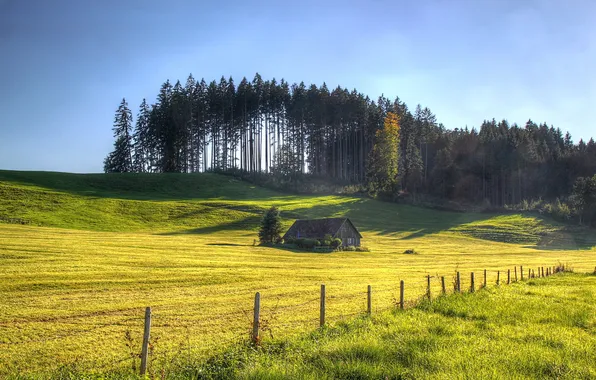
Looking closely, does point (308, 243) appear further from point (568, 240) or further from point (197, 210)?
point (568, 240)

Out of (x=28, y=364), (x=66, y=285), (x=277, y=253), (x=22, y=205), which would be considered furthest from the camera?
(x=22, y=205)

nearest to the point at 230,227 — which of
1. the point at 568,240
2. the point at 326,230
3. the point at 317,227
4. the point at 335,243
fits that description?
the point at 317,227

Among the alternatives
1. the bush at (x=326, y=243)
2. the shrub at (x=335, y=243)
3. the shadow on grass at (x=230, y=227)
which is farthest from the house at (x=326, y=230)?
the shadow on grass at (x=230, y=227)

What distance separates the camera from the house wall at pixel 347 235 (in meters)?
64.4

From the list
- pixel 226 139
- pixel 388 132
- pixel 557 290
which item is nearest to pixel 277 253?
pixel 557 290

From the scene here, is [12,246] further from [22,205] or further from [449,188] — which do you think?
[449,188]

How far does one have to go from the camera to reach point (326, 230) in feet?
213

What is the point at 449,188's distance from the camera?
4498 inches

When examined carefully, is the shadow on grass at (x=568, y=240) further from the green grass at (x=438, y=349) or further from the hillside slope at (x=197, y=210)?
the green grass at (x=438, y=349)

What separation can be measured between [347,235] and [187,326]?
50993mm

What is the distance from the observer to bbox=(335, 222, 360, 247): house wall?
211ft

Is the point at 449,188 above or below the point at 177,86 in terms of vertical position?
below

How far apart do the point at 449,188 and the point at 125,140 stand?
89286 mm

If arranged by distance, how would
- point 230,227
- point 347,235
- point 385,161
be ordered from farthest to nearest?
point 385,161
point 230,227
point 347,235
